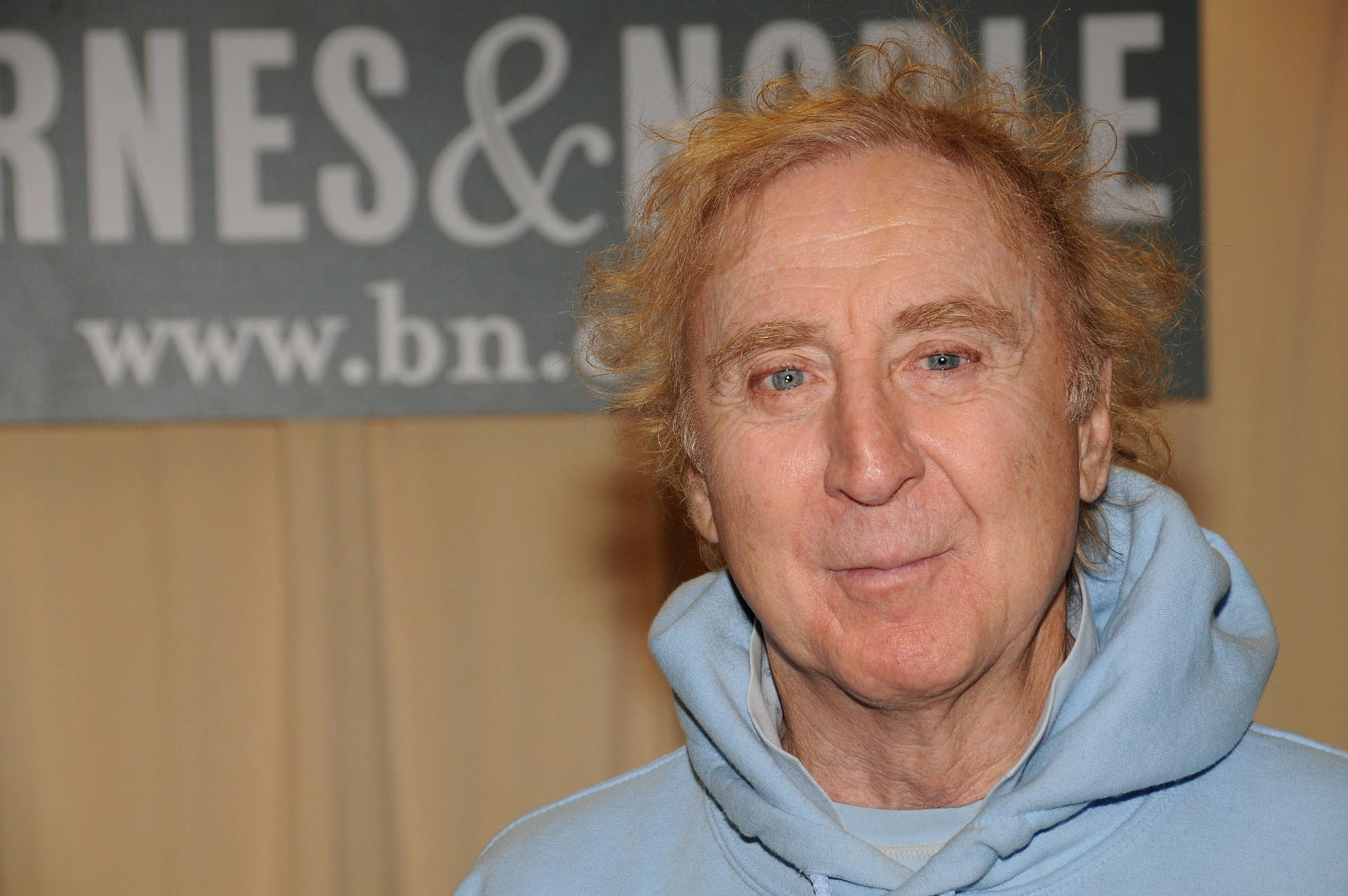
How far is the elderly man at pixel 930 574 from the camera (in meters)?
1.07

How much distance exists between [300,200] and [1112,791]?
1760mm

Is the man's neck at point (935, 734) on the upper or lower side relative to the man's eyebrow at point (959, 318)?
lower

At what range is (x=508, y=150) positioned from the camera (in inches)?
90.4

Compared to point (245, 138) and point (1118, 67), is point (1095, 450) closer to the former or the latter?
point (1118, 67)

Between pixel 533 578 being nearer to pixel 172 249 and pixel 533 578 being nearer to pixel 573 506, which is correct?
pixel 573 506

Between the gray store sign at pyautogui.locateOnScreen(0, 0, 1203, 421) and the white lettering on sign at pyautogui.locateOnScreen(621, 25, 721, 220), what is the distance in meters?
0.01

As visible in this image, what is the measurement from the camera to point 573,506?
255cm

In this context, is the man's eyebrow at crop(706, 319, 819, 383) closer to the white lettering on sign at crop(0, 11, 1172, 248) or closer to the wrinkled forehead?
the wrinkled forehead

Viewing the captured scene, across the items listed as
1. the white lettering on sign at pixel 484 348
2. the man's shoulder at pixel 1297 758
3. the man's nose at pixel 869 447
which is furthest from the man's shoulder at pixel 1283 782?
the white lettering on sign at pixel 484 348

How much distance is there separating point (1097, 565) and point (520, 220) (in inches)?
51.7

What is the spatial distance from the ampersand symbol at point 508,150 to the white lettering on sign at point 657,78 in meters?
0.08

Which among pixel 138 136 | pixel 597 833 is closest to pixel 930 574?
pixel 597 833

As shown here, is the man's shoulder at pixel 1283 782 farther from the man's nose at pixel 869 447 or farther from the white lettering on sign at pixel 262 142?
the white lettering on sign at pixel 262 142

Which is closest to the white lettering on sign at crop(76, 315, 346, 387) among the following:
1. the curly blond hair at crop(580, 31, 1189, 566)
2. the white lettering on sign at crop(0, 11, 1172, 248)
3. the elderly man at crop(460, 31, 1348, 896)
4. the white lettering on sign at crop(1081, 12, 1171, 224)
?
the white lettering on sign at crop(0, 11, 1172, 248)
